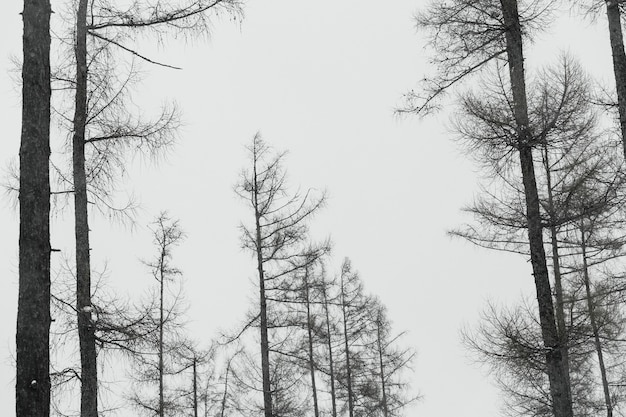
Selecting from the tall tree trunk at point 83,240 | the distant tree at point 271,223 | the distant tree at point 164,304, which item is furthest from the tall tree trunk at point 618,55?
the distant tree at point 164,304

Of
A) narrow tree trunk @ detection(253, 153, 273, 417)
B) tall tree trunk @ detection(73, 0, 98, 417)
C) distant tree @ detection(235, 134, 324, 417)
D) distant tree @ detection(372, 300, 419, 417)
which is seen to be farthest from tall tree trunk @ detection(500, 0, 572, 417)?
distant tree @ detection(372, 300, 419, 417)

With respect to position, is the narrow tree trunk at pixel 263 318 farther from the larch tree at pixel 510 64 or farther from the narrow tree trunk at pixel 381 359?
the narrow tree trunk at pixel 381 359

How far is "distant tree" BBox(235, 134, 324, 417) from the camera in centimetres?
1525

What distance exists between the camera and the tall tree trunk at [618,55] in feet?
26.9

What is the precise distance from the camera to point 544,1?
9094 mm

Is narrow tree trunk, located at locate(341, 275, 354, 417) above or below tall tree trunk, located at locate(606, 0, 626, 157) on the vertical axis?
below

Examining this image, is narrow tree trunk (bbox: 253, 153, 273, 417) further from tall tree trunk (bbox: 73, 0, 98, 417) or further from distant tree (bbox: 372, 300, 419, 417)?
distant tree (bbox: 372, 300, 419, 417)

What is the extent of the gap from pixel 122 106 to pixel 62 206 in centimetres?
180

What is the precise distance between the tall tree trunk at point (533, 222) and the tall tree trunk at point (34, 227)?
5833 mm

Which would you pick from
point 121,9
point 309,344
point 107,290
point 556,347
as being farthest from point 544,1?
point 309,344

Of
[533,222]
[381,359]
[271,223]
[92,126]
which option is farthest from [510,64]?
[381,359]

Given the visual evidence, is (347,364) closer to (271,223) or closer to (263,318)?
(263,318)

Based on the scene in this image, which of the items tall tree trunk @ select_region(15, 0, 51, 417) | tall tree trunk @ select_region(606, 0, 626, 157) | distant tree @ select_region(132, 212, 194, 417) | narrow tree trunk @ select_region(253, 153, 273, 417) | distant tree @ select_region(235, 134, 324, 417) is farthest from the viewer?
distant tree @ select_region(132, 212, 194, 417)

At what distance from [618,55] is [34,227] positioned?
730 cm
